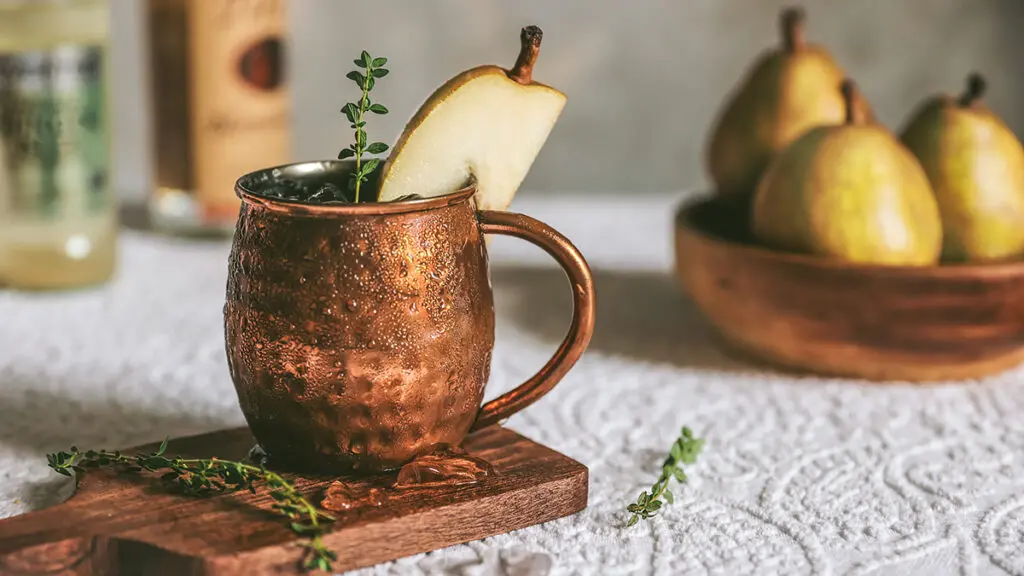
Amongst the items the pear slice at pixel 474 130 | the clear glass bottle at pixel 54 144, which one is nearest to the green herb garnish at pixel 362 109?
the pear slice at pixel 474 130

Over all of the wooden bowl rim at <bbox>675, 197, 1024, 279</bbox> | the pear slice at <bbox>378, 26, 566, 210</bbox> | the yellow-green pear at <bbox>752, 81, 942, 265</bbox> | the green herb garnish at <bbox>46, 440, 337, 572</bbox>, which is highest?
the pear slice at <bbox>378, 26, 566, 210</bbox>

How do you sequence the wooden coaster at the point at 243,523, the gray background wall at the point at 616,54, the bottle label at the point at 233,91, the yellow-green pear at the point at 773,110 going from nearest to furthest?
the wooden coaster at the point at 243,523, the yellow-green pear at the point at 773,110, the bottle label at the point at 233,91, the gray background wall at the point at 616,54

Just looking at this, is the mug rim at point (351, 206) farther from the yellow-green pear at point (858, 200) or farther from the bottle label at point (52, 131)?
the bottle label at point (52, 131)

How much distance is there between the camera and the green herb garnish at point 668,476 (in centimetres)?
42

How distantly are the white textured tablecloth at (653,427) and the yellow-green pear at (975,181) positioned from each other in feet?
0.24

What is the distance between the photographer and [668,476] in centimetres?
45

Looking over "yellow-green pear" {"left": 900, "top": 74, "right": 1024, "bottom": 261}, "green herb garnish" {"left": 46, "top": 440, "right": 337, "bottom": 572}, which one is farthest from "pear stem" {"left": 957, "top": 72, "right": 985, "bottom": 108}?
"green herb garnish" {"left": 46, "top": 440, "right": 337, "bottom": 572}

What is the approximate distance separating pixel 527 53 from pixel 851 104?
0.86 feet

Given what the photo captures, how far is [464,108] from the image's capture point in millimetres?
413

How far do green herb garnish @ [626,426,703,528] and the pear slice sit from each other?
130 mm

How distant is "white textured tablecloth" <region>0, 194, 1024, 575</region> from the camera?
0.40 meters

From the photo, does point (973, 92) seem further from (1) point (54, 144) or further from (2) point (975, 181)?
(1) point (54, 144)

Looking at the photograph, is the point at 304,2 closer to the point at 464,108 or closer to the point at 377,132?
the point at 377,132

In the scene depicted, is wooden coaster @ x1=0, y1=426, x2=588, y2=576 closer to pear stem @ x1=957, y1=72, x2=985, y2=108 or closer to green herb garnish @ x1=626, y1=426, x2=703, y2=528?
green herb garnish @ x1=626, y1=426, x2=703, y2=528
